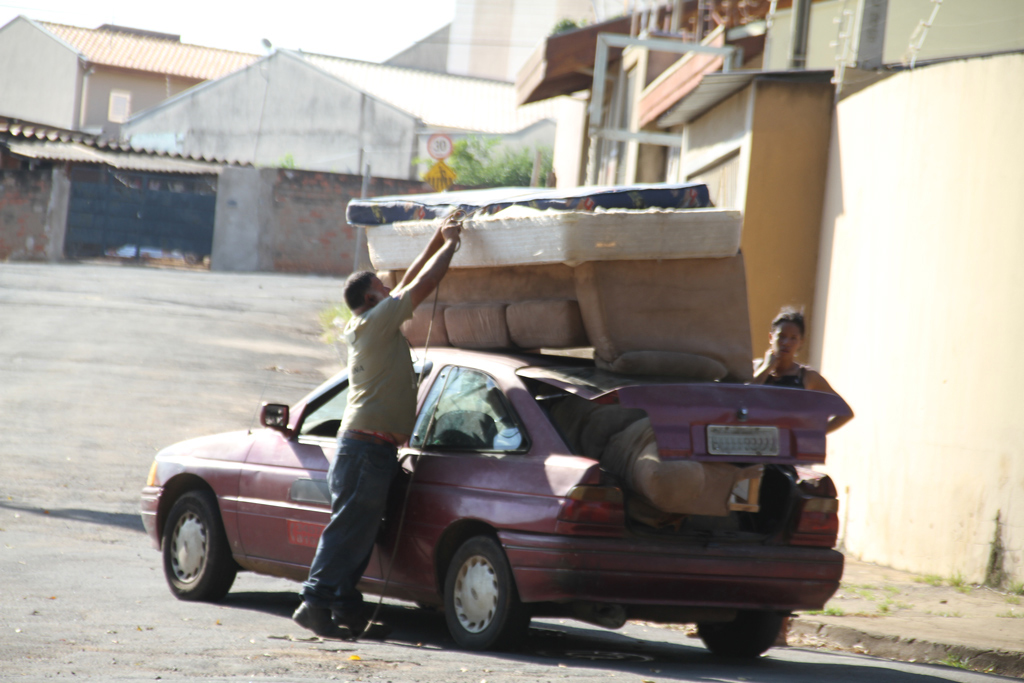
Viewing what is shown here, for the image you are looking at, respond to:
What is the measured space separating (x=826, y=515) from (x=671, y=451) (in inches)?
→ 42.6

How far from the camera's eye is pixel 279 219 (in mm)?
34938

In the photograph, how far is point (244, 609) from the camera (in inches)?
267

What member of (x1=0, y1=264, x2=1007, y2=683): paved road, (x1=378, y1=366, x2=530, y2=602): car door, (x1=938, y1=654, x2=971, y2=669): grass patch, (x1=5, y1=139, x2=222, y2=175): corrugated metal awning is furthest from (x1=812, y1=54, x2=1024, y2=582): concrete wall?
→ (x1=5, y1=139, x2=222, y2=175): corrugated metal awning

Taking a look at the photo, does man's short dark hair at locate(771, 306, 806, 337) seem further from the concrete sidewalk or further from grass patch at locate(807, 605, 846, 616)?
grass patch at locate(807, 605, 846, 616)

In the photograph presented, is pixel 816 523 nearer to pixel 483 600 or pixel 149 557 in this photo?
pixel 483 600

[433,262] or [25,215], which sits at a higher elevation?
[25,215]

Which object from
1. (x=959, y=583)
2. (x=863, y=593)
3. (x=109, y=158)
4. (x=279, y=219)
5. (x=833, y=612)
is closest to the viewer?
(x=833, y=612)

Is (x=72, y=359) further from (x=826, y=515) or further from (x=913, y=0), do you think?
(x=826, y=515)

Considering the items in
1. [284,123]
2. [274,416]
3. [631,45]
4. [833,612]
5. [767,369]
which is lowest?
[833,612]

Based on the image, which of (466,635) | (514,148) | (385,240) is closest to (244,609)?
(466,635)

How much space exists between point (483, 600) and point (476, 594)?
5 cm

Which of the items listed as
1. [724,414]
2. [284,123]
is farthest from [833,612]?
[284,123]

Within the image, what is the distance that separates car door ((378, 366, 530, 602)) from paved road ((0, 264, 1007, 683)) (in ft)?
1.48

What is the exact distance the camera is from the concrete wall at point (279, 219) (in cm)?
3494
